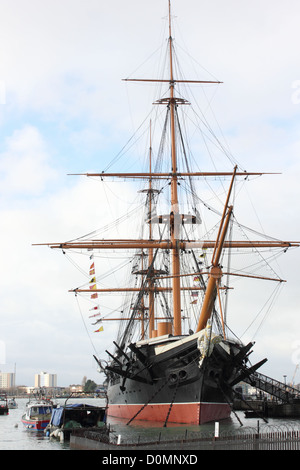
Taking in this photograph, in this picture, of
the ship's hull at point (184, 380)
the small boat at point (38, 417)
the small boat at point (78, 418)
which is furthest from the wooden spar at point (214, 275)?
the small boat at point (38, 417)

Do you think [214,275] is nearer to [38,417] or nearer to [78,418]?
[78,418]

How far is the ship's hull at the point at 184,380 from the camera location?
31031mm

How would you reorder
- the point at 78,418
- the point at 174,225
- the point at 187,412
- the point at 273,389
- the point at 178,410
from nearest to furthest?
the point at 187,412 → the point at 178,410 → the point at 78,418 → the point at 174,225 → the point at 273,389

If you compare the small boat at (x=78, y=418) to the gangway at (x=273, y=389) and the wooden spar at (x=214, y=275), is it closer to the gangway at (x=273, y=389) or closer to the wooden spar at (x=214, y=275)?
the wooden spar at (x=214, y=275)

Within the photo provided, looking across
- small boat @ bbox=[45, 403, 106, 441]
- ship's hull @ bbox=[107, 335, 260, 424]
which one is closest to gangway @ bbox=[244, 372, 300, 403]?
ship's hull @ bbox=[107, 335, 260, 424]

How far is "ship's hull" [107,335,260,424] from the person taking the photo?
1222 inches

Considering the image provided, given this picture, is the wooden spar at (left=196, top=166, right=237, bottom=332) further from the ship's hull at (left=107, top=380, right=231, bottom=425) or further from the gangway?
the gangway

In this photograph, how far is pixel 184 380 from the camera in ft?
104

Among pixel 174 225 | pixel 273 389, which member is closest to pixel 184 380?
pixel 174 225

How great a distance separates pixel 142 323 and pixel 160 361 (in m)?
31.1
